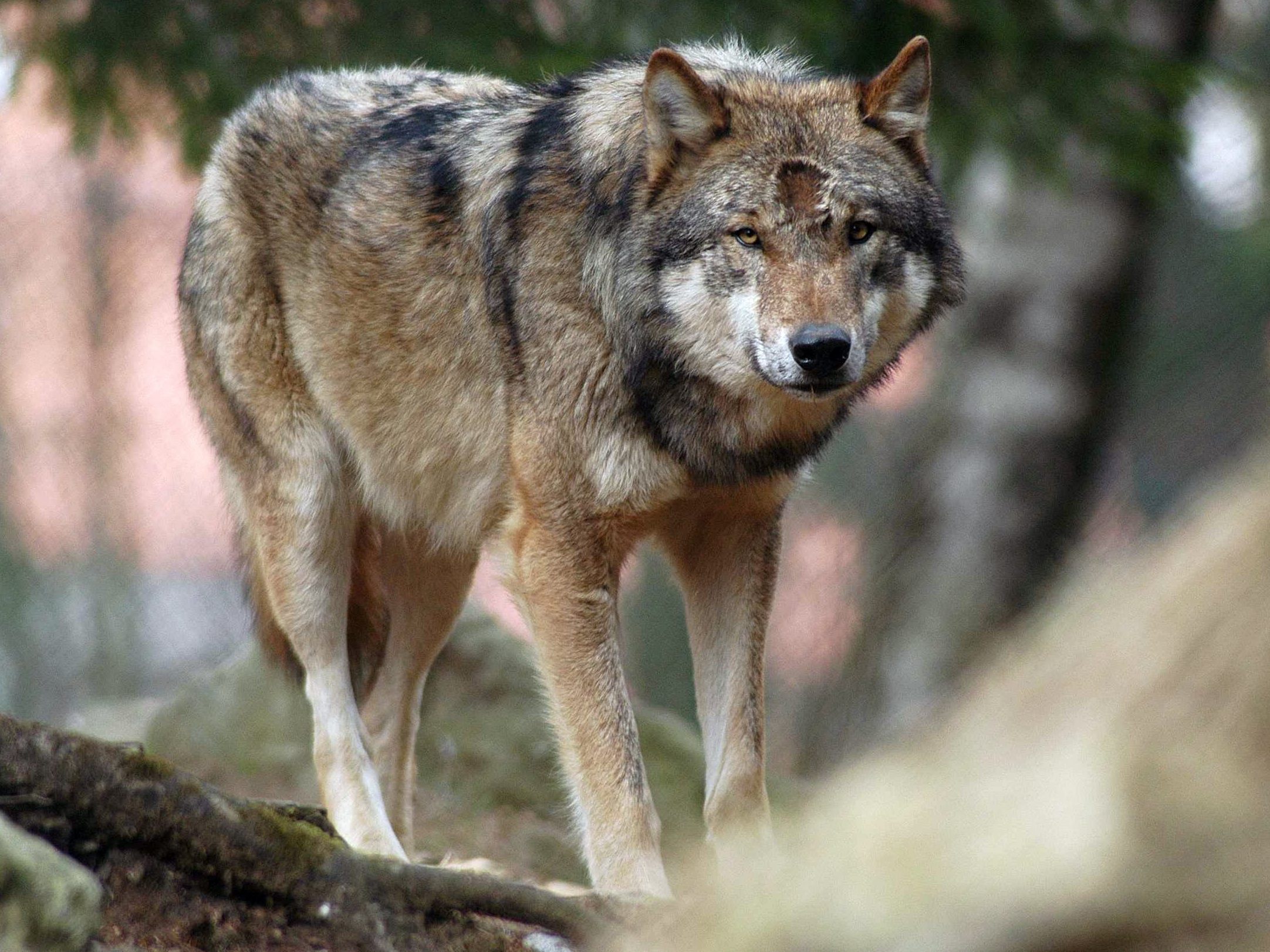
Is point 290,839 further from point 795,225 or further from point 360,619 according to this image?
point 360,619

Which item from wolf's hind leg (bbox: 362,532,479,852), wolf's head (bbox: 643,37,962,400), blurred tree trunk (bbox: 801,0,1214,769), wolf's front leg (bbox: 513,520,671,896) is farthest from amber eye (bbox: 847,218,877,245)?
blurred tree trunk (bbox: 801,0,1214,769)

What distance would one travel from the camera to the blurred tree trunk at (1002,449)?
9305mm

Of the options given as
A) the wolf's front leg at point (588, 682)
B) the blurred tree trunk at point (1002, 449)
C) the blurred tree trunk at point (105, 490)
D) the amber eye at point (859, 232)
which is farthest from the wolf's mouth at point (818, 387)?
the blurred tree trunk at point (105, 490)

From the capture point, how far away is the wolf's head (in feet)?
12.6

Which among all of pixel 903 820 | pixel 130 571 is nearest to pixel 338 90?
pixel 903 820

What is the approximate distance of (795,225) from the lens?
390 centimetres

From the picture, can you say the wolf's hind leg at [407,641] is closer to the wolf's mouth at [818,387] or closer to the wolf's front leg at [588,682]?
the wolf's front leg at [588,682]

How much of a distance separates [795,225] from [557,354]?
0.74 m

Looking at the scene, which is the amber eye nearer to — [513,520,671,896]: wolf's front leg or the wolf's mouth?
the wolf's mouth

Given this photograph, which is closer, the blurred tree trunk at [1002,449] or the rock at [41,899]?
the rock at [41,899]

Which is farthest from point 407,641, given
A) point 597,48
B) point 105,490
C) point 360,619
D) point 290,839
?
point 105,490

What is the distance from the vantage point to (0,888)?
84.0 inches

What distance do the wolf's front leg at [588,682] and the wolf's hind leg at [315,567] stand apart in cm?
78

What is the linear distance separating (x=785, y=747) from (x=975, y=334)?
285 cm
